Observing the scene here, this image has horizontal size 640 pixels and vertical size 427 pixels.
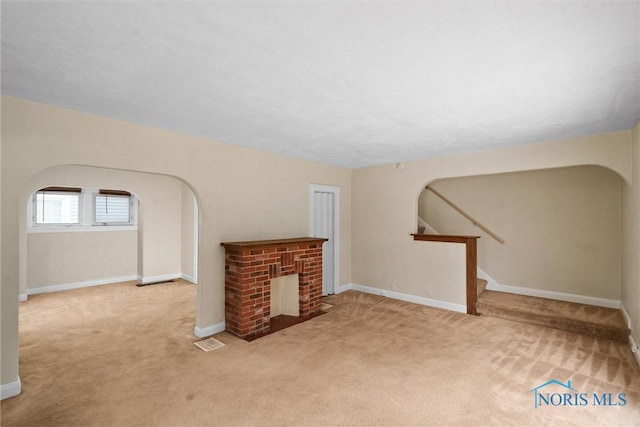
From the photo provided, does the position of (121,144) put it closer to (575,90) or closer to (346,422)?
(346,422)

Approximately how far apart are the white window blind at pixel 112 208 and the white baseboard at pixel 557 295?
25.3 ft

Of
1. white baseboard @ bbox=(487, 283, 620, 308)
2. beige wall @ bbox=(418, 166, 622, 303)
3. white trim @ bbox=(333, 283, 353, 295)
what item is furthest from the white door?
white baseboard @ bbox=(487, 283, 620, 308)

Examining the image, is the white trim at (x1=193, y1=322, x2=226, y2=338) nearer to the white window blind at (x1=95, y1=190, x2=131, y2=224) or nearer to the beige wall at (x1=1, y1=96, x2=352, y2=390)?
the beige wall at (x1=1, y1=96, x2=352, y2=390)

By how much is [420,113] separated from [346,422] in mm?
2596

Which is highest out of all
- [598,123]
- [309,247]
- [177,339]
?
[598,123]

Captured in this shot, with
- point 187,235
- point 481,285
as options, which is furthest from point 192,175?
point 481,285

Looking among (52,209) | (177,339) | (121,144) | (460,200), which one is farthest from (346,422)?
(52,209)

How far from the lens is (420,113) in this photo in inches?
108

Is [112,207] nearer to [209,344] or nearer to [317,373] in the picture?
[209,344]

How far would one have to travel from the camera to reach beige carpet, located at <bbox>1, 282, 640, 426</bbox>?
2197 mm

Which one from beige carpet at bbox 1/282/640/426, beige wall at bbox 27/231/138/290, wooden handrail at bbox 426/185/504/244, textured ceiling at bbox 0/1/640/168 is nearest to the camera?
textured ceiling at bbox 0/1/640/168

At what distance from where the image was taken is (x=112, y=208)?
6520 mm

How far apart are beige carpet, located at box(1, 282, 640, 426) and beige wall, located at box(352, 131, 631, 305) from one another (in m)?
0.85

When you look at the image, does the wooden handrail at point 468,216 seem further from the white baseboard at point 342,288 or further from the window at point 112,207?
the window at point 112,207
